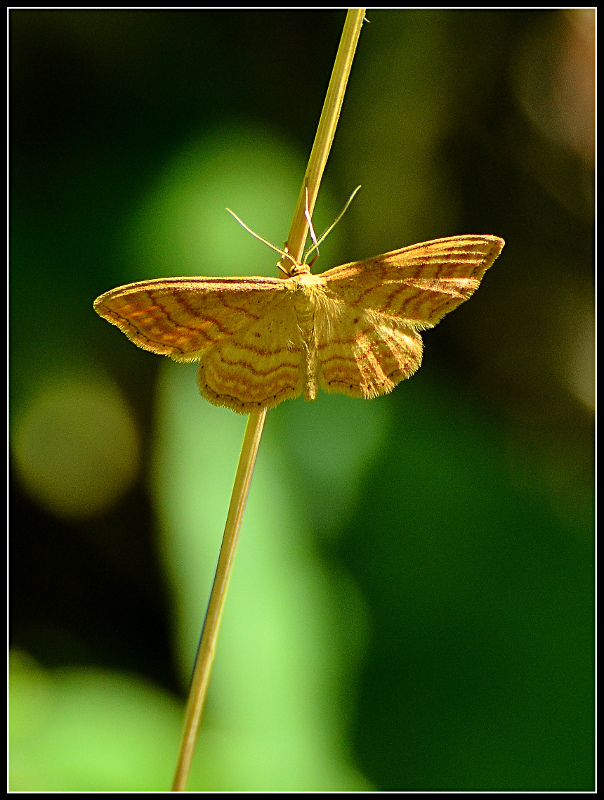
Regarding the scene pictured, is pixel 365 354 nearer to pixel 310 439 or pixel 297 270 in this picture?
pixel 297 270

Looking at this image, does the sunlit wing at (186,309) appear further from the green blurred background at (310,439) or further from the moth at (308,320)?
the green blurred background at (310,439)

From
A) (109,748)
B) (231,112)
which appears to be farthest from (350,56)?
(109,748)

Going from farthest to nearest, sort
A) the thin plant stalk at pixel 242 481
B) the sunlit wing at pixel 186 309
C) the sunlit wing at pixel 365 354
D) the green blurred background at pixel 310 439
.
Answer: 1. the green blurred background at pixel 310 439
2. the sunlit wing at pixel 365 354
3. the sunlit wing at pixel 186 309
4. the thin plant stalk at pixel 242 481

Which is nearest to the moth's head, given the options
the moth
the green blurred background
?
the moth

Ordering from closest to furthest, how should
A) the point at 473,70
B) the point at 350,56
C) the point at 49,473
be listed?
the point at 350,56 < the point at 49,473 < the point at 473,70

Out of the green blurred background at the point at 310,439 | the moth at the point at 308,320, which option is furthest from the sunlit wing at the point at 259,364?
the green blurred background at the point at 310,439

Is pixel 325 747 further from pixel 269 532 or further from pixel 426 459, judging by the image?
pixel 426 459

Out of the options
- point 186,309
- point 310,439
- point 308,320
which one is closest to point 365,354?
point 308,320
